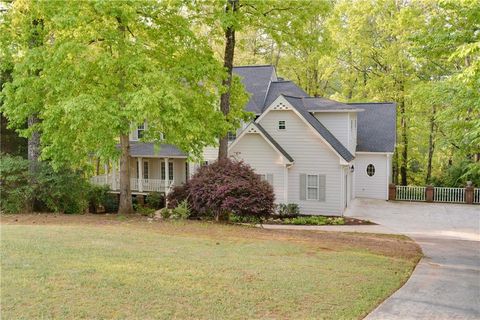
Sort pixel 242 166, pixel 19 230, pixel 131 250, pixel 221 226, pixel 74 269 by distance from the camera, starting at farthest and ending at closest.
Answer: pixel 242 166
pixel 221 226
pixel 19 230
pixel 131 250
pixel 74 269

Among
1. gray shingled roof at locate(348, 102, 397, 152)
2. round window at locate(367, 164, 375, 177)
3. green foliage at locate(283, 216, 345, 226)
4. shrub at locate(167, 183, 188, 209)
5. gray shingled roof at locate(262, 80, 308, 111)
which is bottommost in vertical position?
green foliage at locate(283, 216, 345, 226)

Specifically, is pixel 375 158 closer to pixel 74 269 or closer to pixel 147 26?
pixel 147 26

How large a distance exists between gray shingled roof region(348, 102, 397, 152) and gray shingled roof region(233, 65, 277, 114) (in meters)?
5.81

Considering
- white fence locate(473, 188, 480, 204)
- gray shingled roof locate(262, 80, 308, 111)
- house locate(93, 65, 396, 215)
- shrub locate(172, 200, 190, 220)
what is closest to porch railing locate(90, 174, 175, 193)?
house locate(93, 65, 396, 215)

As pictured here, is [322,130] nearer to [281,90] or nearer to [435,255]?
[281,90]

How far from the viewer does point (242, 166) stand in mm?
17219

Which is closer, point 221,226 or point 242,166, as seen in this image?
point 221,226

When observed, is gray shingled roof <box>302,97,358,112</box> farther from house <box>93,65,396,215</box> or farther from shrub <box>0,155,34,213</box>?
shrub <box>0,155,34,213</box>

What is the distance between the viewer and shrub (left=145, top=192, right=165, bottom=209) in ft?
82.2

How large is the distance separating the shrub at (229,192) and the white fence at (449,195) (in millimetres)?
14072

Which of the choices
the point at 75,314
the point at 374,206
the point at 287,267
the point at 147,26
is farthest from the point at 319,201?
the point at 75,314

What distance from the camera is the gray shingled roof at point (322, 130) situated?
881 inches

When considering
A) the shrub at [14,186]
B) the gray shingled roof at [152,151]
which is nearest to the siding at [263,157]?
the gray shingled roof at [152,151]

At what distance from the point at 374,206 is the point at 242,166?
427 inches
